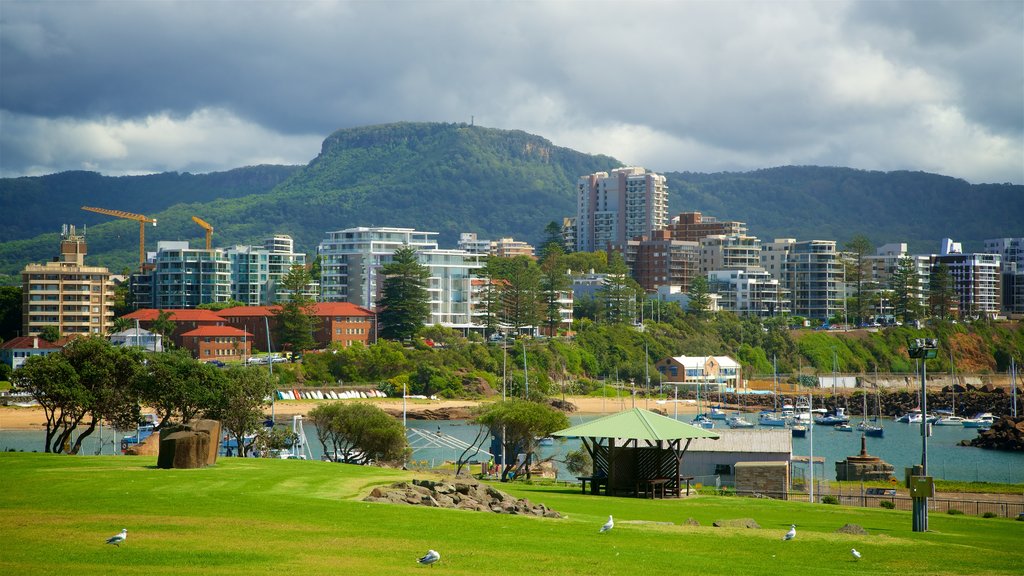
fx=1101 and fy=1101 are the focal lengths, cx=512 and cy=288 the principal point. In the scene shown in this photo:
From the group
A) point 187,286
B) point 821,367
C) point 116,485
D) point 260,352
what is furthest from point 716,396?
point 116,485

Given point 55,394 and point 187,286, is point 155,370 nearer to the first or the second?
point 55,394

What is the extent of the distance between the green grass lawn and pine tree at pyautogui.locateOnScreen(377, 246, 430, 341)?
333ft

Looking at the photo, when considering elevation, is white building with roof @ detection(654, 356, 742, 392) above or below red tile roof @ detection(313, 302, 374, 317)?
below

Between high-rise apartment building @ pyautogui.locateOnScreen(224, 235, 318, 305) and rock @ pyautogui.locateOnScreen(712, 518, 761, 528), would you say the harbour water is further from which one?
high-rise apartment building @ pyautogui.locateOnScreen(224, 235, 318, 305)

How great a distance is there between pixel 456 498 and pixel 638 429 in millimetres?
10096

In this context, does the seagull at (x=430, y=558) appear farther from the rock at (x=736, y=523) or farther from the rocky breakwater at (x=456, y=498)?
the rock at (x=736, y=523)

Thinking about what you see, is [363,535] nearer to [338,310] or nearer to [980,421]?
[980,421]

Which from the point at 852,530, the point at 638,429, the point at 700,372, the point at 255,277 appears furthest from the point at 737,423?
the point at 255,277

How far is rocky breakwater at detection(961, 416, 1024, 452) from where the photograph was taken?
96.2 m

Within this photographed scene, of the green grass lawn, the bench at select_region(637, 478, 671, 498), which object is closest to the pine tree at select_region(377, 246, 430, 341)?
the bench at select_region(637, 478, 671, 498)

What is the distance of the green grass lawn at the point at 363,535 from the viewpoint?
2053 cm

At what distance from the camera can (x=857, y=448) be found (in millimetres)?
94188

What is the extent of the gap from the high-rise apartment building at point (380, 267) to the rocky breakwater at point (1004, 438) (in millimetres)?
73724

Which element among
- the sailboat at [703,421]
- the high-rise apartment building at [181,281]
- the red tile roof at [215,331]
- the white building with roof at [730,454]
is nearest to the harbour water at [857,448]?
the white building with roof at [730,454]
